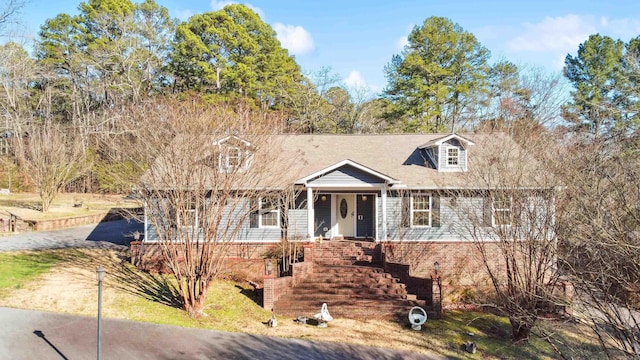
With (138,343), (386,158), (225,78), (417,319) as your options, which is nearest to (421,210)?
(386,158)

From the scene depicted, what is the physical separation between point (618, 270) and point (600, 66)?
1319 inches

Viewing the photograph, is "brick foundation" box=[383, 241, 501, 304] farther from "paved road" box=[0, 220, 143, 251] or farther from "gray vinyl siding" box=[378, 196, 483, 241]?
"paved road" box=[0, 220, 143, 251]

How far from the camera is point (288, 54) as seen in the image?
38.8 metres

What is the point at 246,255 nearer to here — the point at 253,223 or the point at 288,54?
the point at 253,223

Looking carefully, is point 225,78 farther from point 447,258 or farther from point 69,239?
point 447,258

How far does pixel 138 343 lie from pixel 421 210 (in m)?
11.3

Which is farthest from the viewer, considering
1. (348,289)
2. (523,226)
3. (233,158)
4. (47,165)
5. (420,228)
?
(47,165)

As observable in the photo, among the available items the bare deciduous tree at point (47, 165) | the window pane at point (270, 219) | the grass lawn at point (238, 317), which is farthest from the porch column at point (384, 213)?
the bare deciduous tree at point (47, 165)

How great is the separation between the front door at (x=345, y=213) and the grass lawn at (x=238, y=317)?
18.0ft

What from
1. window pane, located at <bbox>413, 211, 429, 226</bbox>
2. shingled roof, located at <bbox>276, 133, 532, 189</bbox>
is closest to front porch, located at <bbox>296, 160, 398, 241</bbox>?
shingled roof, located at <bbox>276, 133, 532, 189</bbox>

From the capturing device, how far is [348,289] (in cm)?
1302

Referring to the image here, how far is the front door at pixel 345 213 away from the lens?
17.4 meters

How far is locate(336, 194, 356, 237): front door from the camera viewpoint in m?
17.4

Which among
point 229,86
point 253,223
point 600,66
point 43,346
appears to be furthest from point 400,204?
point 600,66
